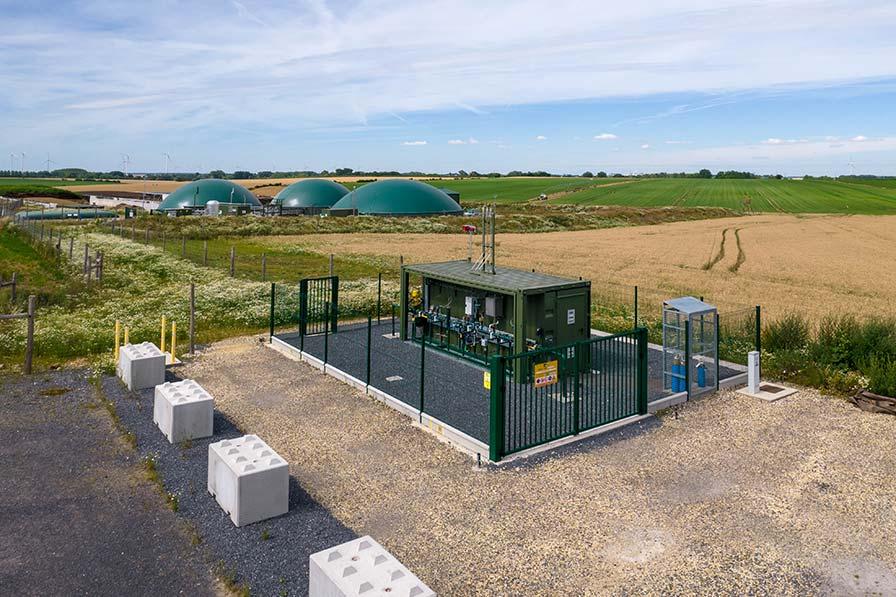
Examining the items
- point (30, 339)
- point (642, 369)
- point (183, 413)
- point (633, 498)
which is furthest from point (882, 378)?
point (30, 339)

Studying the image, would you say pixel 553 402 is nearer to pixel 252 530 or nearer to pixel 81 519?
pixel 252 530

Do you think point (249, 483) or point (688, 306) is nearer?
point (249, 483)

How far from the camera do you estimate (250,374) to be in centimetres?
1628

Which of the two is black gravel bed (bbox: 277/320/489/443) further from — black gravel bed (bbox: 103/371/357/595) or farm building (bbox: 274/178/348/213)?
farm building (bbox: 274/178/348/213)

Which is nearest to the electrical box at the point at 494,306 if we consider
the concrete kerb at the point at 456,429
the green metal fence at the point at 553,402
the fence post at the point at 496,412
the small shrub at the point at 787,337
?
the green metal fence at the point at 553,402

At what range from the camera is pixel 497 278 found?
54.3ft

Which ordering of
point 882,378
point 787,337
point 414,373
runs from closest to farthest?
point 882,378 < point 414,373 < point 787,337

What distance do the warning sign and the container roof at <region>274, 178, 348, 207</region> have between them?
8861 cm

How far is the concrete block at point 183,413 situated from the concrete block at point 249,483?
240 centimetres

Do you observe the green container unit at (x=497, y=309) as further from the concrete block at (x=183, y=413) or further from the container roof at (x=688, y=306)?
the concrete block at (x=183, y=413)

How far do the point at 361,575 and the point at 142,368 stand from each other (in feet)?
33.9

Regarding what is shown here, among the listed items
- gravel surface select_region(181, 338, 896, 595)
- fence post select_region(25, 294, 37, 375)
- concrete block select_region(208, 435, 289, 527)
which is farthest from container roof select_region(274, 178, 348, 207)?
concrete block select_region(208, 435, 289, 527)

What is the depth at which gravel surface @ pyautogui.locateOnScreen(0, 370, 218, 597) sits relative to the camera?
7.59 metres

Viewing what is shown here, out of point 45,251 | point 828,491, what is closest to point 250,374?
point 828,491
